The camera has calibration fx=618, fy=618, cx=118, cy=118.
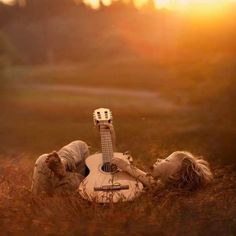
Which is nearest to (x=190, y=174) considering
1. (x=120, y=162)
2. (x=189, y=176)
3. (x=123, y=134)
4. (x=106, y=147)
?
(x=189, y=176)

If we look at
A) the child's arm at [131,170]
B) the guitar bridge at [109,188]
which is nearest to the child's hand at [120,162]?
the child's arm at [131,170]

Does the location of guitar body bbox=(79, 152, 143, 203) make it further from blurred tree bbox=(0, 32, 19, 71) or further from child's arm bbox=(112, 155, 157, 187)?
blurred tree bbox=(0, 32, 19, 71)

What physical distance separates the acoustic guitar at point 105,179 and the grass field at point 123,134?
0.07m

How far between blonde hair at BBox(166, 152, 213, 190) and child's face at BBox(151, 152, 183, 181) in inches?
0.9

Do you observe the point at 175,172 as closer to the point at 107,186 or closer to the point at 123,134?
the point at 107,186

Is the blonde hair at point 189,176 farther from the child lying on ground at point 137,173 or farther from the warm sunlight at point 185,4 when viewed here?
the warm sunlight at point 185,4

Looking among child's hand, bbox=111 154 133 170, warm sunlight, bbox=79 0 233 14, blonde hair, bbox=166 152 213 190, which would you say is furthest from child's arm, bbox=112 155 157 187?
warm sunlight, bbox=79 0 233 14

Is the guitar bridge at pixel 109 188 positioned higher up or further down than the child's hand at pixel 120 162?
further down

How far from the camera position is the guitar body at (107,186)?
338 centimetres

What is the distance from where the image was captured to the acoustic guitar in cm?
339

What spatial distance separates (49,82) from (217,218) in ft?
5.88

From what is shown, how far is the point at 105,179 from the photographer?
351cm

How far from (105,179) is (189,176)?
1.56ft

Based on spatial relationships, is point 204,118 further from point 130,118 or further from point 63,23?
point 63,23
